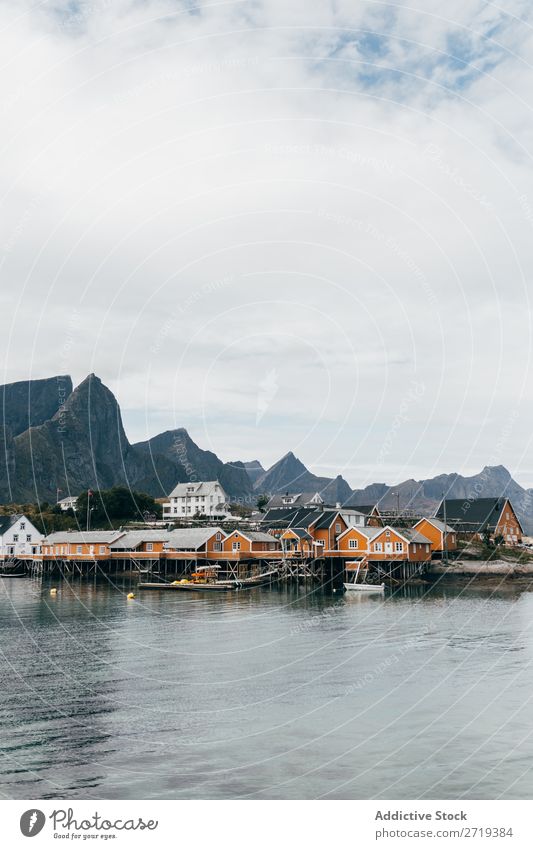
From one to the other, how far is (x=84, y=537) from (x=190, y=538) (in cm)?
1796

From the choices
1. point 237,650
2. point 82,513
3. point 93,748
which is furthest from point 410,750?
point 82,513

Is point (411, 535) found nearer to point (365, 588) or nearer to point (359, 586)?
point (359, 586)

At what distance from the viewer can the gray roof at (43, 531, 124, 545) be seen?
101750mm

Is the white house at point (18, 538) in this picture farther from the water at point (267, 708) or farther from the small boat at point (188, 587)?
the water at point (267, 708)

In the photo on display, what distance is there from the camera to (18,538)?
4697 inches

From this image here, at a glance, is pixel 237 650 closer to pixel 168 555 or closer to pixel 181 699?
pixel 181 699

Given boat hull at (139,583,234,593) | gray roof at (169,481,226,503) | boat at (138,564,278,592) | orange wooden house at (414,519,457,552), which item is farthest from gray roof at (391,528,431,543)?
gray roof at (169,481,226,503)

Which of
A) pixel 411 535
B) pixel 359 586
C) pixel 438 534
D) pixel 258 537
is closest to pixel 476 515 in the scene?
pixel 438 534

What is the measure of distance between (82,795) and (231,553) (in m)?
74.5

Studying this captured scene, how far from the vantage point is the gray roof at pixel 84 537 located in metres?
102

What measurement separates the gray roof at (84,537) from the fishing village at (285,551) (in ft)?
0.56

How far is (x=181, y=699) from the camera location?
28.9 meters

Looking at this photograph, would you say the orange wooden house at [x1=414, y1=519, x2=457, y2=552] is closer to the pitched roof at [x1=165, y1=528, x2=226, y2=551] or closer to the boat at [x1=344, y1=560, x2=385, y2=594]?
the boat at [x1=344, y1=560, x2=385, y2=594]

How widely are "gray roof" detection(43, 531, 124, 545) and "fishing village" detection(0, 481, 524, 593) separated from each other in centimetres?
17
